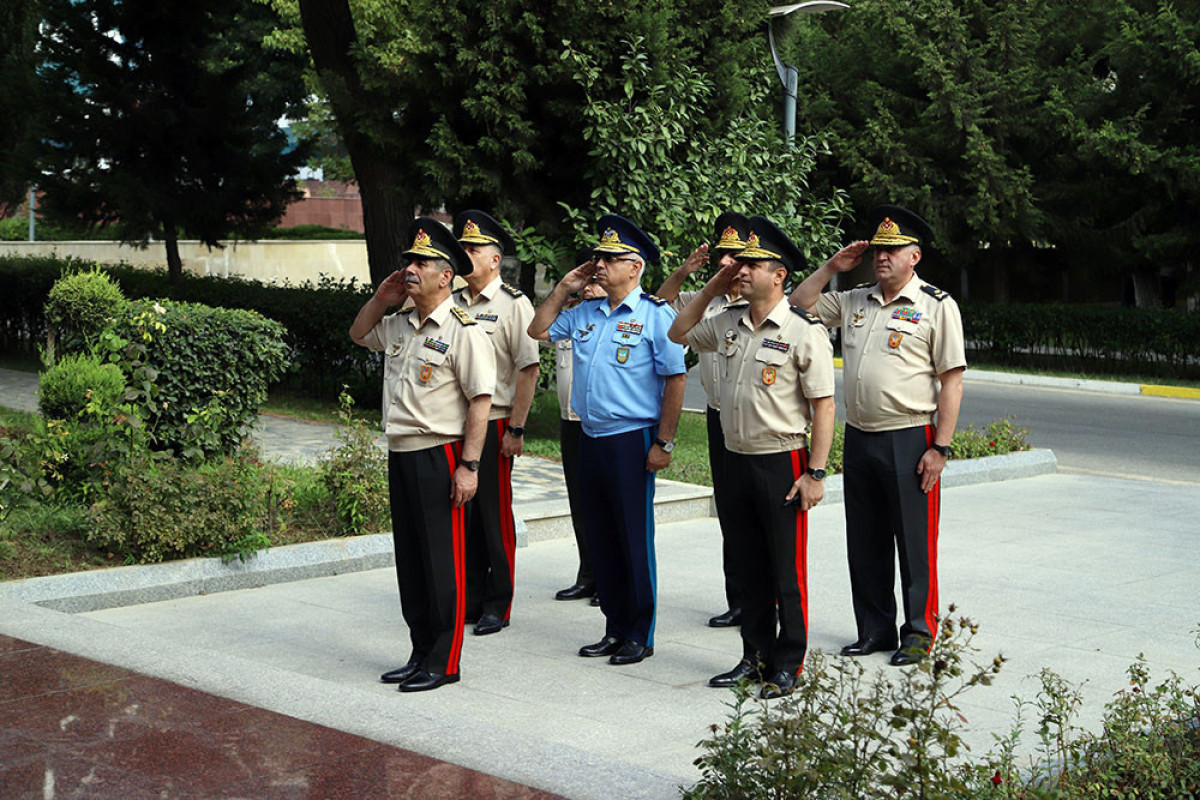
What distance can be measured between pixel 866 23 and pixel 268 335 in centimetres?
1901

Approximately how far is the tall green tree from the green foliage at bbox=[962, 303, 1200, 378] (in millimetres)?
11255

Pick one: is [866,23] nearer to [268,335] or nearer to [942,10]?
[942,10]

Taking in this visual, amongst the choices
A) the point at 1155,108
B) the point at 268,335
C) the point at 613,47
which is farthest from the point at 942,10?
the point at 268,335

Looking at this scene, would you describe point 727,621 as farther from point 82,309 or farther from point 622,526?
point 82,309

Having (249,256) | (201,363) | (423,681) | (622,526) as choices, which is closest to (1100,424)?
(201,363)

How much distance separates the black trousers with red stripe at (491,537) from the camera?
7598 millimetres

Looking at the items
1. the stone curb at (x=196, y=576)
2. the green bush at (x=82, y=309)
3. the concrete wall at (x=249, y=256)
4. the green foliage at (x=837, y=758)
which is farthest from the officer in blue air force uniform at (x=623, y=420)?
the concrete wall at (x=249, y=256)

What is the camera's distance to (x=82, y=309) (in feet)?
31.7

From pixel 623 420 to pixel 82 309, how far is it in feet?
15.4

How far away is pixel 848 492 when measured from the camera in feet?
23.5

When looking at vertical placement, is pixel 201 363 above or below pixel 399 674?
above

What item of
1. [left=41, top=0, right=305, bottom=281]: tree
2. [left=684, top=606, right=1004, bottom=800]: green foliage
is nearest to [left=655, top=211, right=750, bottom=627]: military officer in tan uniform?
[left=684, top=606, right=1004, bottom=800]: green foliage

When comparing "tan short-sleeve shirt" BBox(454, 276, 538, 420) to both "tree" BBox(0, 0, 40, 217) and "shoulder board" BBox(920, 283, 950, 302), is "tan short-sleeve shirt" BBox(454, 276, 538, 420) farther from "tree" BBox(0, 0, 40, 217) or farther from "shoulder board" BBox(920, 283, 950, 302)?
"tree" BBox(0, 0, 40, 217)

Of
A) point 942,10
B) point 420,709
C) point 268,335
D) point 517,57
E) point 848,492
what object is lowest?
point 420,709
